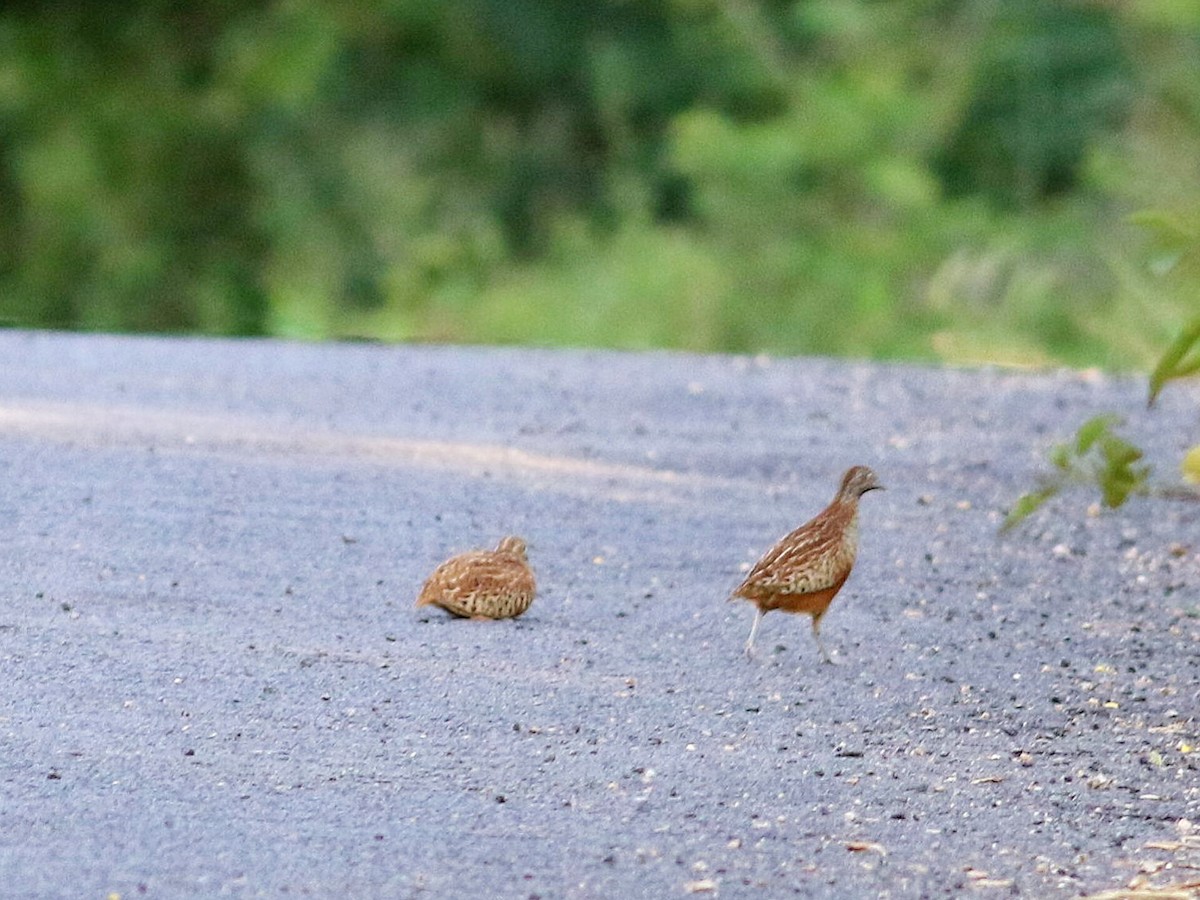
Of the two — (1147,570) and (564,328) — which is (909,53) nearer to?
(564,328)

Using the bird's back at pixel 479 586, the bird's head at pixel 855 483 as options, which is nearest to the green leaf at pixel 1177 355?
the bird's head at pixel 855 483

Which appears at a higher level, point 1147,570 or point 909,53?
point 909,53

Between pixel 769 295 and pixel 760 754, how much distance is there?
16.0 meters

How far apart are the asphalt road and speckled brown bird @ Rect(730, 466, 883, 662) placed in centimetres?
18

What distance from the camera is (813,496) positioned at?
7.82m

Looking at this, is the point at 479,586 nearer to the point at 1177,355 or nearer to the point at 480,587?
the point at 480,587

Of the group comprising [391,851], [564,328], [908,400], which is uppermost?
[564,328]

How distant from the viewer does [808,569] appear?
5160mm

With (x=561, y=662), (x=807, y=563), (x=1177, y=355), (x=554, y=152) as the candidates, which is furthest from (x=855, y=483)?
(x=554, y=152)

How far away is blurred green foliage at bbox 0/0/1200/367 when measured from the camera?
70.0ft

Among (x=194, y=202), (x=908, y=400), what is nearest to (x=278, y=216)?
(x=194, y=202)

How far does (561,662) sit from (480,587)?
0.40m

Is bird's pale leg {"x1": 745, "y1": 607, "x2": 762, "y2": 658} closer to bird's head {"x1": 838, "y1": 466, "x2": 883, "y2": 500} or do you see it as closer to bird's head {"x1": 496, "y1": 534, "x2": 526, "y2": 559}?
bird's head {"x1": 838, "y1": 466, "x2": 883, "y2": 500}

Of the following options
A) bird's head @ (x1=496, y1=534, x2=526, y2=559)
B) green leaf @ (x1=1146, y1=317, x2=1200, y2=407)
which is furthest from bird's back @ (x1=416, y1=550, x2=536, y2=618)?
green leaf @ (x1=1146, y1=317, x2=1200, y2=407)
